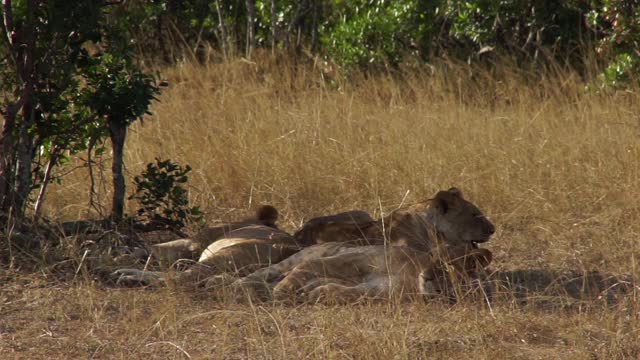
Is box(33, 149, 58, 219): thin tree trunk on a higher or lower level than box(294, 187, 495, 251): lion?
higher

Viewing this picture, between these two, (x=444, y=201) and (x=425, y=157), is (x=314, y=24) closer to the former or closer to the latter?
(x=425, y=157)

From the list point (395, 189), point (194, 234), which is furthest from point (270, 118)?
point (194, 234)

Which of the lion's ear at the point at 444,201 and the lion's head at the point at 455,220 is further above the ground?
the lion's ear at the point at 444,201

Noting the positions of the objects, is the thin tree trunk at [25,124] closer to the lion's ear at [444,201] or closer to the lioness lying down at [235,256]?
the lioness lying down at [235,256]

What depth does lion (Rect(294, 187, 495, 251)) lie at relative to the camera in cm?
681

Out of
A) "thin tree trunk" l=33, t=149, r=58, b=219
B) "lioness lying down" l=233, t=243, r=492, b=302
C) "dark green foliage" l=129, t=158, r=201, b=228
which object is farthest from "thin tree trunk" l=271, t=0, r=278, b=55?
"lioness lying down" l=233, t=243, r=492, b=302

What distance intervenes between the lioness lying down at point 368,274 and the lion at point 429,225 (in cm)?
43

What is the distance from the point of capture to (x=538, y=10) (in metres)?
11.5

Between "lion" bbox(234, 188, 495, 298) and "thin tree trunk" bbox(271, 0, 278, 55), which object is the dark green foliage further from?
"thin tree trunk" bbox(271, 0, 278, 55)

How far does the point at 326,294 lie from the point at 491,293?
0.87 m

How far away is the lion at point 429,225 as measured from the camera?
6.81m

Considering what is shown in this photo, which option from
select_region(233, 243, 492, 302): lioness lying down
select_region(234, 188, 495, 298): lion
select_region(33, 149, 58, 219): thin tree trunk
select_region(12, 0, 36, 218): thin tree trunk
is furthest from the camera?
select_region(33, 149, 58, 219): thin tree trunk

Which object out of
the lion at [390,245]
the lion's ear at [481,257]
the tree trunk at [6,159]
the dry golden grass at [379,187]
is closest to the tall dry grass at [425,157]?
the dry golden grass at [379,187]

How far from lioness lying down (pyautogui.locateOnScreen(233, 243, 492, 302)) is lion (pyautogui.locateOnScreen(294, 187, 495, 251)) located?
0.43m
